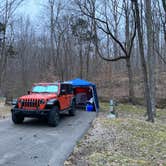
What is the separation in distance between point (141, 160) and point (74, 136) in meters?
3.16

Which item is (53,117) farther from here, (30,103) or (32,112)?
(30,103)

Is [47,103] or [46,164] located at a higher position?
[47,103]

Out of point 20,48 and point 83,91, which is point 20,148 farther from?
point 20,48

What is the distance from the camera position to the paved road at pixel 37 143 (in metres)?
5.95

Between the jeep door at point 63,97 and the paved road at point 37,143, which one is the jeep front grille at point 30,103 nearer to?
the paved road at point 37,143

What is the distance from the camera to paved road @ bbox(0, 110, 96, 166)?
5.95 metres

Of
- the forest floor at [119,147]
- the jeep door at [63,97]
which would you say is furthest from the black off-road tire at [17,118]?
the forest floor at [119,147]

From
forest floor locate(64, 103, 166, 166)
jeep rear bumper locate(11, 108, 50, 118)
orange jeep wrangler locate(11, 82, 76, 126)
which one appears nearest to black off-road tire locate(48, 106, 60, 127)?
orange jeep wrangler locate(11, 82, 76, 126)

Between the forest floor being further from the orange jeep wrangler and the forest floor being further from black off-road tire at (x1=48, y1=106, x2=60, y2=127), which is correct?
the orange jeep wrangler

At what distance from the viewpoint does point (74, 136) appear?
28.8ft

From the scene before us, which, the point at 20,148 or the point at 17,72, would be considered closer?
the point at 20,148

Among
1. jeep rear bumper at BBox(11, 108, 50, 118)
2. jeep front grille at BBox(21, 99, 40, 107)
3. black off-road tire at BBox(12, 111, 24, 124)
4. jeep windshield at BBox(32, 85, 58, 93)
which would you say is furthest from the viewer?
jeep windshield at BBox(32, 85, 58, 93)

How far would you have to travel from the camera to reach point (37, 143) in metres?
7.63

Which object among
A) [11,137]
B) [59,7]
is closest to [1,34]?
[59,7]
